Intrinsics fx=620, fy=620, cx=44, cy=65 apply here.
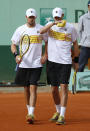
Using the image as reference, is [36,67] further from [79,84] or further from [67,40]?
[79,84]

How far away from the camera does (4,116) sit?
1077 centimetres

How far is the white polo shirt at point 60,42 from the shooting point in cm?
1000

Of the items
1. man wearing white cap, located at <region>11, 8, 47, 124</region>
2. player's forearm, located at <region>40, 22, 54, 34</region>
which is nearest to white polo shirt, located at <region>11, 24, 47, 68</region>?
man wearing white cap, located at <region>11, 8, 47, 124</region>

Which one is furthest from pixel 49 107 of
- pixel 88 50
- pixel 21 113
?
pixel 88 50

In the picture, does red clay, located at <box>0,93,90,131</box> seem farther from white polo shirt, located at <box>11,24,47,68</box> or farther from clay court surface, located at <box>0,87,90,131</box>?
white polo shirt, located at <box>11,24,47,68</box>

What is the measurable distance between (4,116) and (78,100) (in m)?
3.45

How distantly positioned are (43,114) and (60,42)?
1.73 metres

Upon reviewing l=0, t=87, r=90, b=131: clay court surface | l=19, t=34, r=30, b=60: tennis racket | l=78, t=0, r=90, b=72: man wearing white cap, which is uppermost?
l=19, t=34, r=30, b=60: tennis racket

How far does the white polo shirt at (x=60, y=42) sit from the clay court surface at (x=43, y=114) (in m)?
1.06

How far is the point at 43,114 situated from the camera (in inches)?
440

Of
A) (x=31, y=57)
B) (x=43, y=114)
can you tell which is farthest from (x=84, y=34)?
(x=31, y=57)

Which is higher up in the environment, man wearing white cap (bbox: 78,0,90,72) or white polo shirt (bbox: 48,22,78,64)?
white polo shirt (bbox: 48,22,78,64)

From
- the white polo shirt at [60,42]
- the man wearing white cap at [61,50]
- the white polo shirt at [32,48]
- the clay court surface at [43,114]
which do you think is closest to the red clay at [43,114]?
the clay court surface at [43,114]

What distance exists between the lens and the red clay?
9502 millimetres
